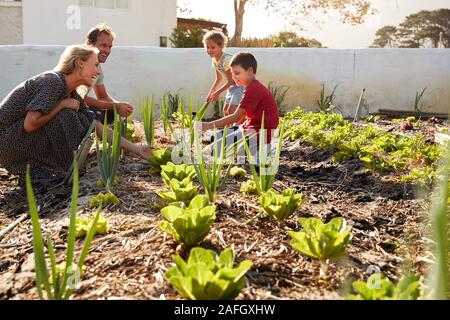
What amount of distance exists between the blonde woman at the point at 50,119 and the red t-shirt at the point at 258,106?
79 cm

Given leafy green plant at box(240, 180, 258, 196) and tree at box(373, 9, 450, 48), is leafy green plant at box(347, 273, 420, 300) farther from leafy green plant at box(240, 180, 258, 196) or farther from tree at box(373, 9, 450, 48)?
tree at box(373, 9, 450, 48)

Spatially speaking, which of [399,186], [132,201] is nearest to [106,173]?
[132,201]

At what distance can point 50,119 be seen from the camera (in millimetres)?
2711

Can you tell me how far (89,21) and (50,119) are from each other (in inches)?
366

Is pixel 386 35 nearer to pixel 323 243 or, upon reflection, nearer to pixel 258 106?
pixel 258 106

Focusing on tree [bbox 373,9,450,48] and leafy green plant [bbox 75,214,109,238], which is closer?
leafy green plant [bbox 75,214,109,238]

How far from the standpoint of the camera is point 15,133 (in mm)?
2771

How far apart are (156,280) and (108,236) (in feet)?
1.50

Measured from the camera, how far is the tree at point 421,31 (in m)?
23.8

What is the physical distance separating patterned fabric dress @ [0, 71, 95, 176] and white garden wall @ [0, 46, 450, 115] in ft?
13.0

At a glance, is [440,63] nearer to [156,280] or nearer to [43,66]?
[43,66]

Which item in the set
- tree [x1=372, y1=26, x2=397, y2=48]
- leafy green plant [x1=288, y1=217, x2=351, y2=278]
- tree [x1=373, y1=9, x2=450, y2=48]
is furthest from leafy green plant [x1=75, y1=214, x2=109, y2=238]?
tree [x1=372, y1=26, x2=397, y2=48]

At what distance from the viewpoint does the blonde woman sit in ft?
8.66

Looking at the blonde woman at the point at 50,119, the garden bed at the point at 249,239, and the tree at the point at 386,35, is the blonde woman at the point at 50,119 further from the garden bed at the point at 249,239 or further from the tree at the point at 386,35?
the tree at the point at 386,35
